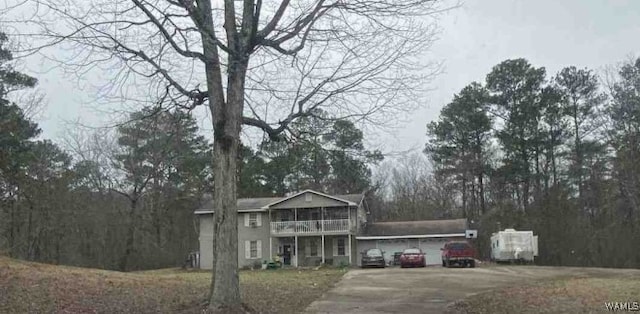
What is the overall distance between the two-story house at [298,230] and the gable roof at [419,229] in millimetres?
1472

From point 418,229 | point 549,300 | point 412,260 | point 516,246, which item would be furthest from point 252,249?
point 549,300

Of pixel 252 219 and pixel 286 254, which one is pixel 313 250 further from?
pixel 252 219

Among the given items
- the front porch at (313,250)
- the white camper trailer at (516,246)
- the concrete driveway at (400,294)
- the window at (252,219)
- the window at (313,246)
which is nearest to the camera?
the concrete driveway at (400,294)

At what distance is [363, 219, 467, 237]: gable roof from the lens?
4569 centimetres

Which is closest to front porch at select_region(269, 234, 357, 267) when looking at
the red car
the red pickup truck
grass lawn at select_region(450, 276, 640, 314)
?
the red car

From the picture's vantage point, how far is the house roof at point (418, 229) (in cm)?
4562

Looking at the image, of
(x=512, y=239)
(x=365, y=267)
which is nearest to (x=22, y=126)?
(x=365, y=267)

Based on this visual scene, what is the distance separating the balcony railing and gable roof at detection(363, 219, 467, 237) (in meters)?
2.38

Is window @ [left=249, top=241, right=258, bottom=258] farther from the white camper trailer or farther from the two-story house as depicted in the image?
the white camper trailer

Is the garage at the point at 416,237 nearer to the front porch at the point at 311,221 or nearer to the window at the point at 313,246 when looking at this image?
the front porch at the point at 311,221

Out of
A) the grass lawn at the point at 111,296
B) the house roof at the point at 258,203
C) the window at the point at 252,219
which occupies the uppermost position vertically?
the house roof at the point at 258,203

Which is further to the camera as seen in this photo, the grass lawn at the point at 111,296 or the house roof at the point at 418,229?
the house roof at the point at 418,229

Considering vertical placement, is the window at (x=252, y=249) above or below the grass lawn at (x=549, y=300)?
above

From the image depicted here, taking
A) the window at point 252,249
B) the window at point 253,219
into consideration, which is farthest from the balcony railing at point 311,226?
the window at point 252,249
